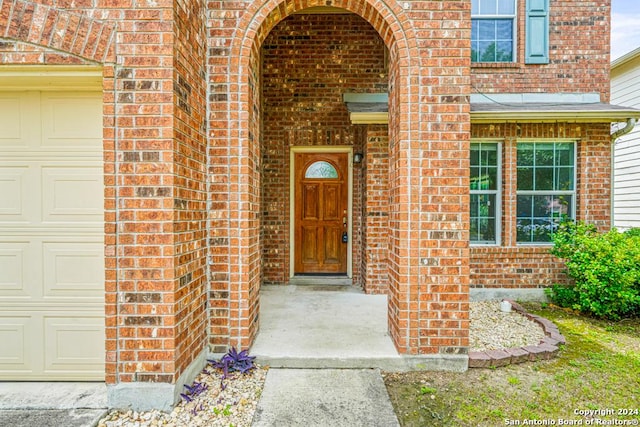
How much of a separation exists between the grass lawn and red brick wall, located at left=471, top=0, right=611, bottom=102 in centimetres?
407

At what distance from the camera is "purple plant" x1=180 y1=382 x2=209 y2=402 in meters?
2.48

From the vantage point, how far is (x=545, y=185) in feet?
17.6

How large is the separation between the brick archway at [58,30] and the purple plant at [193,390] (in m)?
2.45

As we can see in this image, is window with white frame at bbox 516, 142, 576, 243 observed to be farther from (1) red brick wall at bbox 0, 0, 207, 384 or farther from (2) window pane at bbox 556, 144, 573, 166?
(1) red brick wall at bbox 0, 0, 207, 384

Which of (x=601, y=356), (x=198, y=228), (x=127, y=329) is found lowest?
(x=601, y=356)

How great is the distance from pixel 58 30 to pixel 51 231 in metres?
1.43

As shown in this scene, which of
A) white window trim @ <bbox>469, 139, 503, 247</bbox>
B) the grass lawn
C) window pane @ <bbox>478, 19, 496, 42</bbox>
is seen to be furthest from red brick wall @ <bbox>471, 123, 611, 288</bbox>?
the grass lawn

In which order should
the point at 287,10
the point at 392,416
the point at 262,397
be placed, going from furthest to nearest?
the point at 287,10 → the point at 262,397 → the point at 392,416

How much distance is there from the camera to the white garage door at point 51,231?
255 centimetres

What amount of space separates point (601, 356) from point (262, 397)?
11.0 ft

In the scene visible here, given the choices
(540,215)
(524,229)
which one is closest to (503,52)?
(540,215)

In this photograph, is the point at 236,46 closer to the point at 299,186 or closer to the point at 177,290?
the point at 177,290

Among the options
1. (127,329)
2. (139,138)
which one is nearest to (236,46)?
(139,138)

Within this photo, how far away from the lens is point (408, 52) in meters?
2.91
